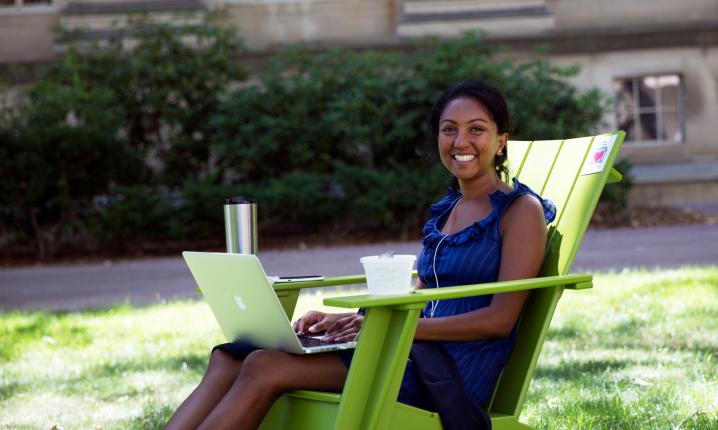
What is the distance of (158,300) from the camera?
9.42 metres

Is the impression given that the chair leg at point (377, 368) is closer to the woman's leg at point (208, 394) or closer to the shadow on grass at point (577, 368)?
the woman's leg at point (208, 394)

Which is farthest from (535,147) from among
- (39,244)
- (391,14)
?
(391,14)

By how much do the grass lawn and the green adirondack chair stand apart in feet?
3.07

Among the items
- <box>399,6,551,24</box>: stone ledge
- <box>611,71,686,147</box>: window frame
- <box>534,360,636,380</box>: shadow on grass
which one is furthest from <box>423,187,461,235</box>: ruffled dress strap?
<box>611,71,686,147</box>: window frame

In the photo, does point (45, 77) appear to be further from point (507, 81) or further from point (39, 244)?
point (507, 81)

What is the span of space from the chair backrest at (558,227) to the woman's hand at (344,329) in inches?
21.7

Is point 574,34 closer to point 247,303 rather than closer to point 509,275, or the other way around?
point 509,275

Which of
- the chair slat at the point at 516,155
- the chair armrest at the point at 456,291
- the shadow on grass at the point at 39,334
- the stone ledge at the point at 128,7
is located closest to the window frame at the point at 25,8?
the stone ledge at the point at 128,7

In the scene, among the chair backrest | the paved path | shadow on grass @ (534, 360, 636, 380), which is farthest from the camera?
the paved path

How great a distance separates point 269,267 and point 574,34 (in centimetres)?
774

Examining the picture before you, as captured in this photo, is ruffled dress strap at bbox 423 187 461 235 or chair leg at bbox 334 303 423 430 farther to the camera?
ruffled dress strap at bbox 423 187 461 235

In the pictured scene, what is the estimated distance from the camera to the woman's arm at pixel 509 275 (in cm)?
353

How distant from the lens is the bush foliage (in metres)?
13.5

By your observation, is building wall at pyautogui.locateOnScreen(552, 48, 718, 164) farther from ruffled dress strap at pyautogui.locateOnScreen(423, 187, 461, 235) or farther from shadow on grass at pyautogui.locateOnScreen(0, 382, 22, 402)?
ruffled dress strap at pyautogui.locateOnScreen(423, 187, 461, 235)
